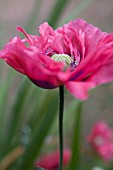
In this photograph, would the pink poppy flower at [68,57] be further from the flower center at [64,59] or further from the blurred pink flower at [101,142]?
the blurred pink flower at [101,142]

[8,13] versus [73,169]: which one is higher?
[8,13]

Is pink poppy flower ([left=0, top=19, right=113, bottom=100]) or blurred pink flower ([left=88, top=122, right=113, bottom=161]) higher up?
pink poppy flower ([left=0, top=19, right=113, bottom=100])

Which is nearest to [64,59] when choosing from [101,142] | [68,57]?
[68,57]

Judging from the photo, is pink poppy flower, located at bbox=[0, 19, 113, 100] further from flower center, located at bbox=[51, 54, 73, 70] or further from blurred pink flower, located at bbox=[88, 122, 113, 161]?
blurred pink flower, located at bbox=[88, 122, 113, 161]

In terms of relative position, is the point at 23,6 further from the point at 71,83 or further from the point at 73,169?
the point at 71,83

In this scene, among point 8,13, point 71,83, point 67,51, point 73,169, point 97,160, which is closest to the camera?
point 71,83

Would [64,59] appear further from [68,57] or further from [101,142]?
[101,142]

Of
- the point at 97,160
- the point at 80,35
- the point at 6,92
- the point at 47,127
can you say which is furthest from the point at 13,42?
the point at 97,160

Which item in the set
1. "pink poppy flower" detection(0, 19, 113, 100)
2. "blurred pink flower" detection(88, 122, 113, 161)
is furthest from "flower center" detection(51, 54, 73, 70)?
"blurred pink flower" detection(88, 122, 113, 161)
